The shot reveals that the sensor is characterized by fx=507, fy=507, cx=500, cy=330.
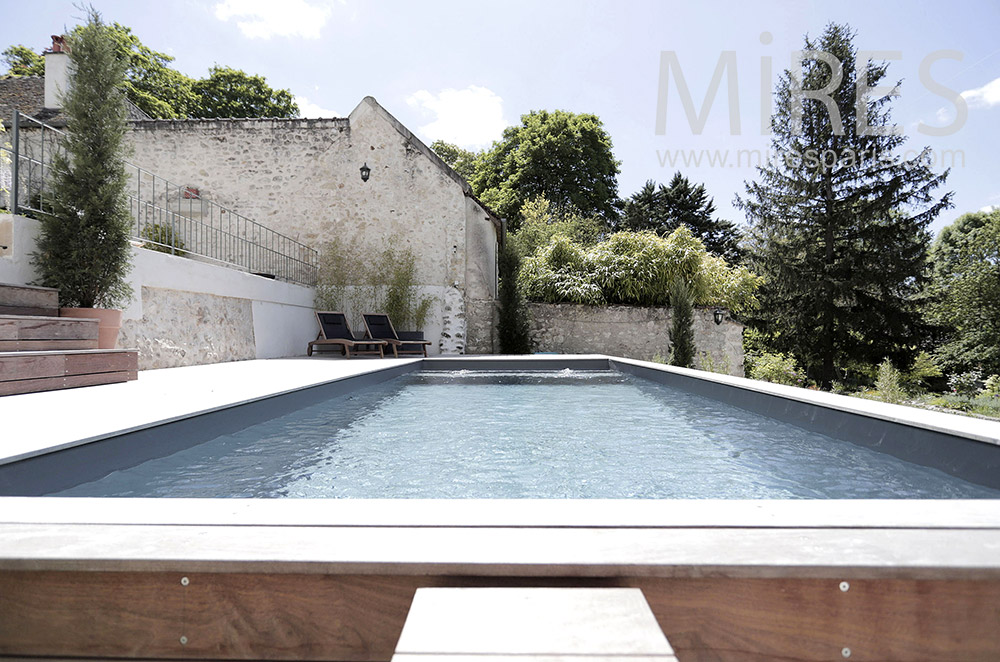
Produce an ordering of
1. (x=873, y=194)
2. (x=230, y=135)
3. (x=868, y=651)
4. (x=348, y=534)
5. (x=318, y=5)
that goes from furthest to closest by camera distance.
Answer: (x=873, y=194), (x=230, y=135), (x=318, y=5), (x=348, y=534), (x=868, y=651)

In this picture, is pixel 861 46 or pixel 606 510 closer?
pixel 606 510

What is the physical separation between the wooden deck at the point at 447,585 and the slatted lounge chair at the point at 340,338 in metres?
8.58

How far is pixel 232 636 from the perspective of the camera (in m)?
0.99

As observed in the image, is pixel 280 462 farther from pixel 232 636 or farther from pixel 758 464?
pixel 758 464

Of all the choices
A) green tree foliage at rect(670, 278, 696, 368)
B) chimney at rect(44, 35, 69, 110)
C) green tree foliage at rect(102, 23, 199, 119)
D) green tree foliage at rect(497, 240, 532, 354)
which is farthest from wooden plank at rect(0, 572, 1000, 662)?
green tree foliage at rect(102, 23, 199, 119)

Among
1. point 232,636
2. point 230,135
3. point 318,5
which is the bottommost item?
point 232,636

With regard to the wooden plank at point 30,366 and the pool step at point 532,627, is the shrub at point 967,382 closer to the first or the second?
the pool step at point 532,627

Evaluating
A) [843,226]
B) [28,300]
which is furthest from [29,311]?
[843,226]

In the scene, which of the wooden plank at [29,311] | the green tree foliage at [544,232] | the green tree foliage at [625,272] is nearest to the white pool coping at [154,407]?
the wooden plank at [29,311]

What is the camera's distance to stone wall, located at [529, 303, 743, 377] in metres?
12.6

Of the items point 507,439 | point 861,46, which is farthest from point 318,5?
point 861,46

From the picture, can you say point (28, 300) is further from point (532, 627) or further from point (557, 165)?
point (557, 165)

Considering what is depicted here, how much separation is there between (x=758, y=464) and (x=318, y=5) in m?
11.2

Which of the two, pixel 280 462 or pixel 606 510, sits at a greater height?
pixel 606 510
